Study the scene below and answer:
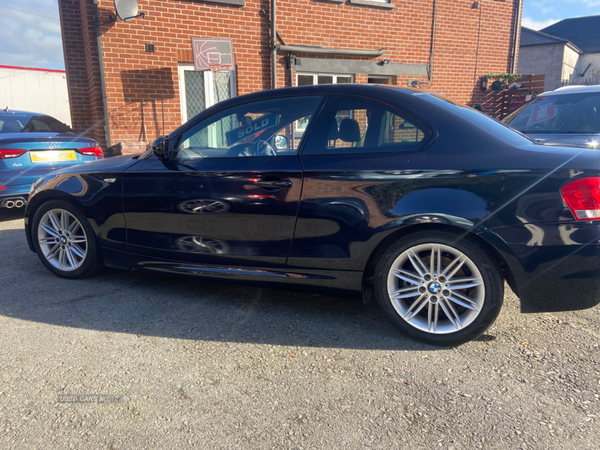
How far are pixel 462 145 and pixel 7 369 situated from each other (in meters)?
A: 2.81

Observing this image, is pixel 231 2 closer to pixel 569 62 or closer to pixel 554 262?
pixel 554 262

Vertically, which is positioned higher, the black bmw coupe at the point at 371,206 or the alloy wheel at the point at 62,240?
the black bmw coupe at the point at 371,206

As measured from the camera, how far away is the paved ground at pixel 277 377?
6.41 feet

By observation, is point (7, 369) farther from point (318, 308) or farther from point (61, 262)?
point (318, 308)

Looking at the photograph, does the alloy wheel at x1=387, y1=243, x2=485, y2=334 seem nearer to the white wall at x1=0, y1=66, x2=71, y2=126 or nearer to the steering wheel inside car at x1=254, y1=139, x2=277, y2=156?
the steering wheel inside car at x1=254, y1=139, x2=277, y2=156

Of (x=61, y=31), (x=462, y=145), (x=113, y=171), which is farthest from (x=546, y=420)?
(x=61, y=31)

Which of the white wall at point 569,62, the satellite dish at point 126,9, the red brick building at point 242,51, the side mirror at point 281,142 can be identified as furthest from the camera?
the white wall at point 569,62

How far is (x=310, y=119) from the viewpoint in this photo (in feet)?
9.97

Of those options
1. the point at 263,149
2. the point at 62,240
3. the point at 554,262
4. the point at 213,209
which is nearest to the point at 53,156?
the point at 62,240

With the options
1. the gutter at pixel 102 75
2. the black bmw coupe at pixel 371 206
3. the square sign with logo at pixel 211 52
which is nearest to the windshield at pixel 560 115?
the black bmw coupe at pixel 371 206

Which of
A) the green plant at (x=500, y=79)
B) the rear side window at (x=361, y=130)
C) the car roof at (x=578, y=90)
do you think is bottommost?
the rear side window at (x=361, y=130)

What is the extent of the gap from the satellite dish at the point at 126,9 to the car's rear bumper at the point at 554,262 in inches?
317

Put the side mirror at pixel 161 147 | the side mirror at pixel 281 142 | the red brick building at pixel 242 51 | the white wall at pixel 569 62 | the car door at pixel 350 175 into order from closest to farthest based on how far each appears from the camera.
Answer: the car door at pixel 350 175, the side mirror at pixel 281 142, the side mirror at pixel 161 147, the red brick building at pixel 242 51, the white wall at pixel 569 62

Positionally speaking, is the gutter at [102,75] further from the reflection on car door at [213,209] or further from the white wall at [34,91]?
the white wall at [34,91]
